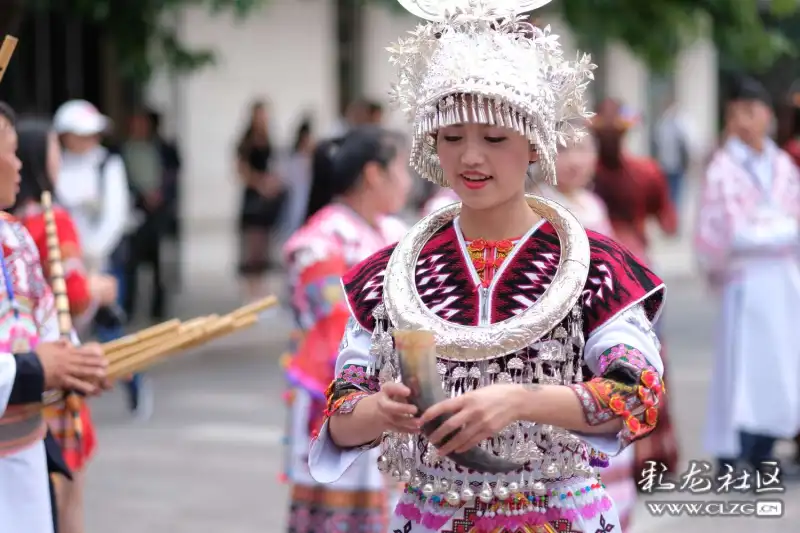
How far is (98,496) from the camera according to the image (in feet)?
24.2

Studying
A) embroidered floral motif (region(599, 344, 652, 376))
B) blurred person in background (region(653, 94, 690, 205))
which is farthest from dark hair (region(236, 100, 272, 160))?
embroidered floral motif (region(599, 344, 652, 376))

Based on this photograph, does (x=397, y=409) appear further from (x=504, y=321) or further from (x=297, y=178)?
(x=297, y=178)

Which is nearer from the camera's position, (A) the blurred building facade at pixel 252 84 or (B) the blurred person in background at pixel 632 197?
(B) the blurred person in background at pixel 632 197

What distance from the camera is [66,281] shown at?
4707mm

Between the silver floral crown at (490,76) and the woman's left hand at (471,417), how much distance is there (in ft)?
1.94

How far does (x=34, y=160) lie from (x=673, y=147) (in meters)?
19.1

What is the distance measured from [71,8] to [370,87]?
32.4 feet

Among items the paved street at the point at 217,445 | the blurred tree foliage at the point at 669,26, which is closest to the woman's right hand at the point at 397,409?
the paved street at the point at 217,445

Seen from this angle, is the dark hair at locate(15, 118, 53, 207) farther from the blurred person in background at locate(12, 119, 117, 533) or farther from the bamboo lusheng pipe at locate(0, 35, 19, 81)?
the bamboo lusheng pipe at locate(0, 35, 19, 81)

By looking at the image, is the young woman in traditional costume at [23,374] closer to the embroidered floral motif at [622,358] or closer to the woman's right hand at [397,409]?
the woman's right hand at [397,409]

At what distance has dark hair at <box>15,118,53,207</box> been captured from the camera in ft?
15.7

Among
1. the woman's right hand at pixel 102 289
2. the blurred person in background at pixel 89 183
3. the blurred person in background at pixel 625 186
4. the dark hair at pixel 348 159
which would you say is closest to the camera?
the woman's right hand at pixel 102 289

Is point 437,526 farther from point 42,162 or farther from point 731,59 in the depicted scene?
point 731,59

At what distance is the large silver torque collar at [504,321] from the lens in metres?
2.97
